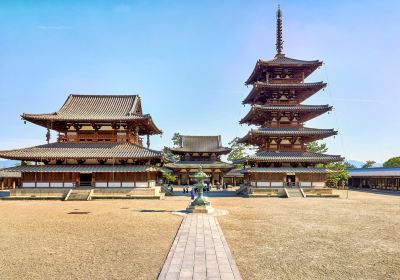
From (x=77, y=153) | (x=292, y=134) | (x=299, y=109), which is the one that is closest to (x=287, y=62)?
(x=299, y=109)

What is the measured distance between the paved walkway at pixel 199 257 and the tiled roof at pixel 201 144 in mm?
42590

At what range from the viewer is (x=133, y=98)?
39500mm

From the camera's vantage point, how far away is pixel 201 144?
58469mm

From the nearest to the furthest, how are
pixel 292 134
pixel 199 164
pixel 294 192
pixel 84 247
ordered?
pixel 84 247 → pixel 294 192 → pixel 292 134 → pixel 199 164

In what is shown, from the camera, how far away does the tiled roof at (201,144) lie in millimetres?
56406

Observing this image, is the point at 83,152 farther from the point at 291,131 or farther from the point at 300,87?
the point at 300,87

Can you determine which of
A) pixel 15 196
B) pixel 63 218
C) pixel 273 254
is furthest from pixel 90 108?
pixel 273 254

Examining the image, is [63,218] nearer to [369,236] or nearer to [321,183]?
[369,236]

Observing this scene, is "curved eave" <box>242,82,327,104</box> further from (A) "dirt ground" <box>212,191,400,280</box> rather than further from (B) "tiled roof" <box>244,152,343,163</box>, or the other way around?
(A) "dirt ground" <box>212,191,400,280</box>

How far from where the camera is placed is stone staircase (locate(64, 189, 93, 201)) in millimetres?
31609

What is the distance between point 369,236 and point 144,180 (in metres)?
25.1

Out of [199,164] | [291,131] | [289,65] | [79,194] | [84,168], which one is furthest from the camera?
[199,164]

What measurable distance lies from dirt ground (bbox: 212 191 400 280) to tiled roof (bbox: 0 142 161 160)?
18.0 meters

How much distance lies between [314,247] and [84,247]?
8637 mm
